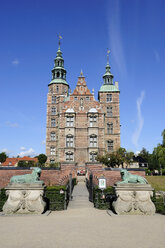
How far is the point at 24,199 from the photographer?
10805 millimetres

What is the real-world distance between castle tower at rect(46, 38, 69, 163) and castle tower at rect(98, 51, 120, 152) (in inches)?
359

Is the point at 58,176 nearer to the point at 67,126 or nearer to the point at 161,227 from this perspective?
the point at 67,126

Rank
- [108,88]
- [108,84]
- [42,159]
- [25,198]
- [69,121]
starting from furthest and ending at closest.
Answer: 1. [108,84]
2. [108,88]
3. [69,121]
4. [42,159]
5. [25,198]

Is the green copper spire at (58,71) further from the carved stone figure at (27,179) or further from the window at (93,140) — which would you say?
the carved stone figure at (27,179)

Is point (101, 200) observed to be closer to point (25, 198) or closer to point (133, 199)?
point (133, 199)

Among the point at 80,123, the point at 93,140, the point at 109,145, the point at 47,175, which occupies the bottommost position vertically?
the point at 47,175

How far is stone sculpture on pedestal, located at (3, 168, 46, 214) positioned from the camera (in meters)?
10.7

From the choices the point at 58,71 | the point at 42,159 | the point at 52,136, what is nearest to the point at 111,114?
the point at 52,136

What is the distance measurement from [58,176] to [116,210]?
1746 cm

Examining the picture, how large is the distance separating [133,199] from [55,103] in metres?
38.4

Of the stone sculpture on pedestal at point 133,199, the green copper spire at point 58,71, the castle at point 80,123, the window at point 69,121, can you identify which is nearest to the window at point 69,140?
the castle at point 80,123

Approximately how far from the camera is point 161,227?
8250mm

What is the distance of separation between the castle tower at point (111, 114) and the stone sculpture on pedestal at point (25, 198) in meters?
34.0

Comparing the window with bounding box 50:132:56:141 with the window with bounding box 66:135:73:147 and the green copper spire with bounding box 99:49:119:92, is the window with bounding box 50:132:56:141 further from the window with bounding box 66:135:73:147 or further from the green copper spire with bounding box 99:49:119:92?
the green copper spire with bounding box 99:49:119:92
